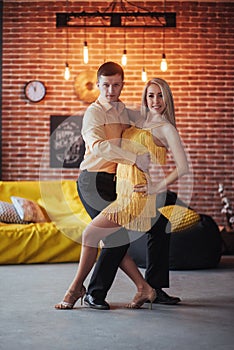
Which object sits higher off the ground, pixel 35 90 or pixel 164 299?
pixel 35 90

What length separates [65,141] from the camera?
8.88m

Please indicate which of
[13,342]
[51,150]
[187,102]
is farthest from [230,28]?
[13,342]

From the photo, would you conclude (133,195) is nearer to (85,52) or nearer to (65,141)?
(85,52)

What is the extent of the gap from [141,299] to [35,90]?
4.57 m

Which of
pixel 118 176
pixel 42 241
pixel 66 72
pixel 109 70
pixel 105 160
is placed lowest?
pixel 42 241

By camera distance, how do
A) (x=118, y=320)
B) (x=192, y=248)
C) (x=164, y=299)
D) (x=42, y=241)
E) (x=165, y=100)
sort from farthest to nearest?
(x=42, y=241)
(x=192, y=248)
(x=164, y=299)
(x=165, y=100)
(x=118, y=320)

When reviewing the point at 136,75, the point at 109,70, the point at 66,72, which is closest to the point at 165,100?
the point at 109,70

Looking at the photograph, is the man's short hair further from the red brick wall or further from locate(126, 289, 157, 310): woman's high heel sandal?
the red brick wall

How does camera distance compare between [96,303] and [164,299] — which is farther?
[164,299]

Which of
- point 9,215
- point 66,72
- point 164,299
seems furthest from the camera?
point 66,72

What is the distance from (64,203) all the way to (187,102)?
2.02 meters

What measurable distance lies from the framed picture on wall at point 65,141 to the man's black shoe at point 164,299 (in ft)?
13.4

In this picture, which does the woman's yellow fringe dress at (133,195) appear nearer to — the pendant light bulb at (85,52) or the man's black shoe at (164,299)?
the man's black shoe at (164,299)

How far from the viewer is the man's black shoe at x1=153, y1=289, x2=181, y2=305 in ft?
16.2
